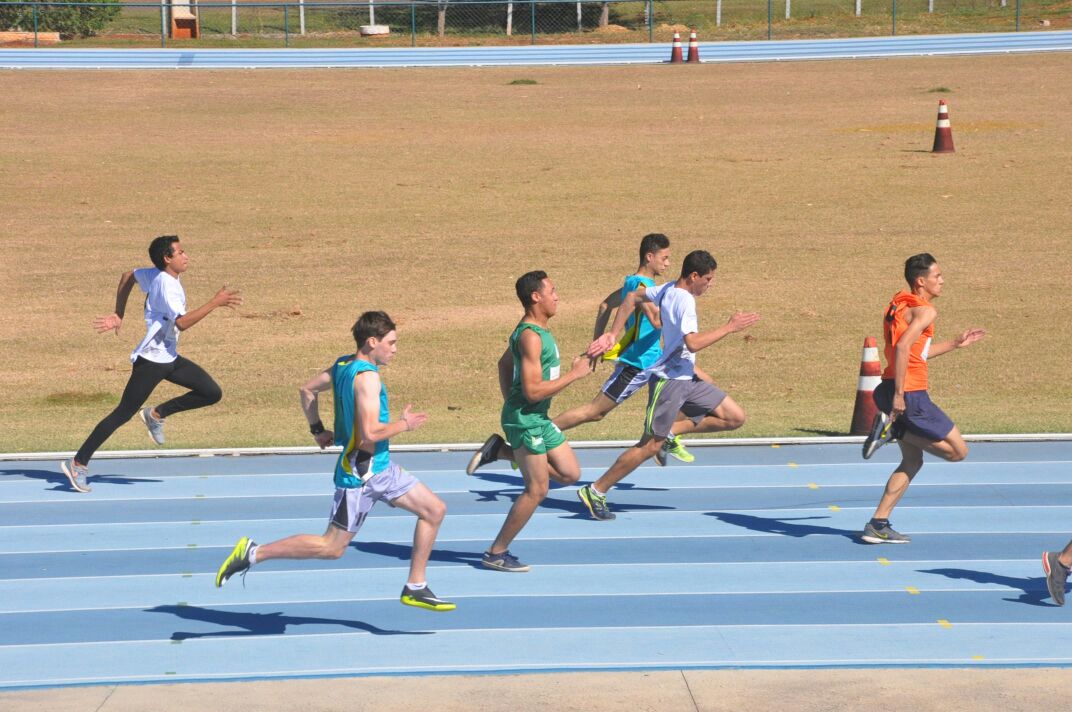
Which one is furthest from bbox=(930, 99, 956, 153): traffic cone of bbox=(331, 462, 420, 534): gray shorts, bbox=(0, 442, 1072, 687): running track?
bbox=(331, 462, 420, 534): gray shorts

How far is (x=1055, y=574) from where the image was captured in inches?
305

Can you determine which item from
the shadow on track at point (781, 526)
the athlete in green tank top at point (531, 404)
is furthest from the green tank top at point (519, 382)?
the shadow on track at point (781, 526)

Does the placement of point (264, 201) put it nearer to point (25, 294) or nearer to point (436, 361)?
point (25, 294)

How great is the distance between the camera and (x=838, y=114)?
105 ft

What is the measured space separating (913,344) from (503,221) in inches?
582

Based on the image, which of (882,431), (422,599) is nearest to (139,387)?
(422,599)

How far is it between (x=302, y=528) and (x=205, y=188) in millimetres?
17146

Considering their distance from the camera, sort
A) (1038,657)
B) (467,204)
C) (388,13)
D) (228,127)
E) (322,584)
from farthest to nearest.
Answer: (388,13) → (228,127) → (467,204) → (322,584) → (1038,657)

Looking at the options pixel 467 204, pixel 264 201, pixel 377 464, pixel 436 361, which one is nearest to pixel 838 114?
pixel 467 204

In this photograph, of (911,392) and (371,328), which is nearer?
(371,328)

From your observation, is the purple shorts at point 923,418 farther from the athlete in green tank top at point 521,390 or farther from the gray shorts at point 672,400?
the athlete in green tank top at point 521,390

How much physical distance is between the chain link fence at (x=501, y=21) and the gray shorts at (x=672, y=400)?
127 ft

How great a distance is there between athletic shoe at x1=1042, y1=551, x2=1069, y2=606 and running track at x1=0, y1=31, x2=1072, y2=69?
35457mm

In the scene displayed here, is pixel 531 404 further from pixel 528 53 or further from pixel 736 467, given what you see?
pixel 528 53
